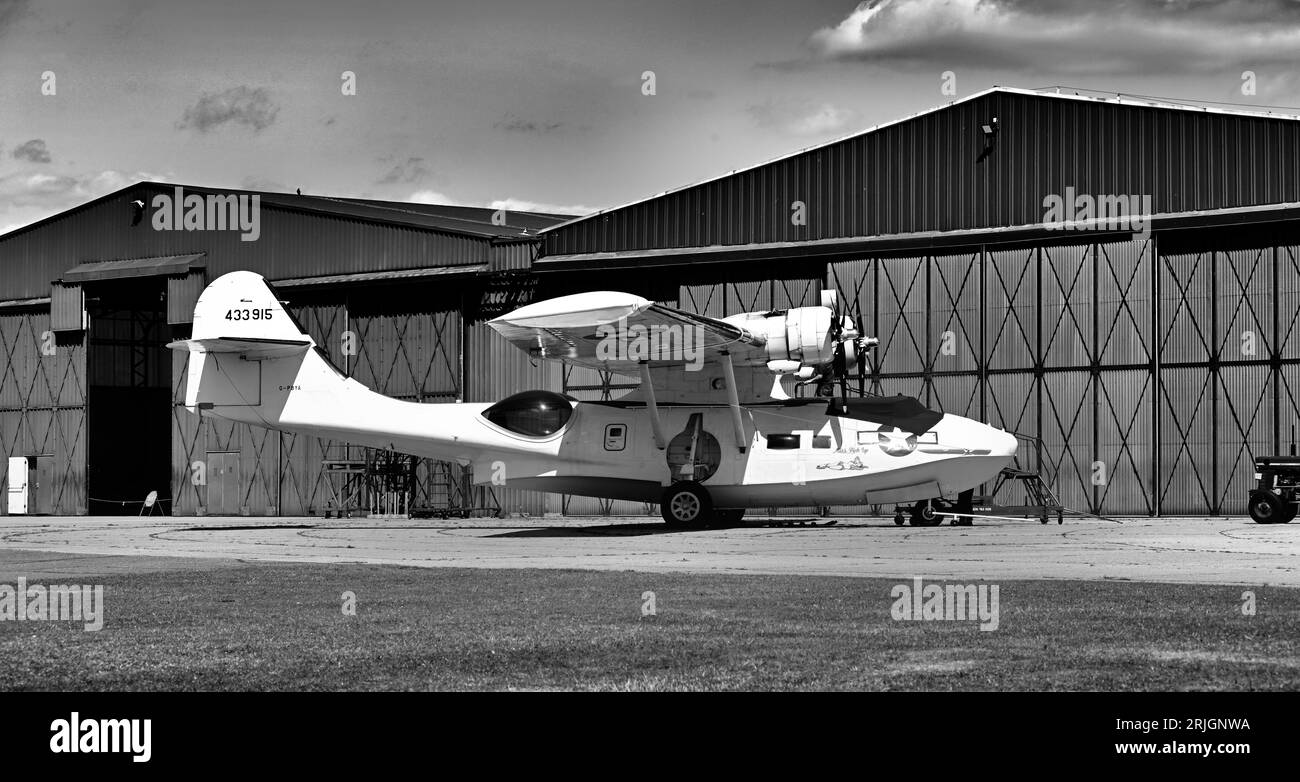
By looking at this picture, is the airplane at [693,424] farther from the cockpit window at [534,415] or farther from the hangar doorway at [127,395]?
the hangar doorway at [127,395]

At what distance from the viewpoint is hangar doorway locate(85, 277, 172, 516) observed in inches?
2324

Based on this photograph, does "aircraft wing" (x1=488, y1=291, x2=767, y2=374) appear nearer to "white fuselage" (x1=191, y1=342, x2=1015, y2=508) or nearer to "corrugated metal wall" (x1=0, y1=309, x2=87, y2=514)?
"white fuselage" (x1=191, y1=342, x2=1015, y2=508)

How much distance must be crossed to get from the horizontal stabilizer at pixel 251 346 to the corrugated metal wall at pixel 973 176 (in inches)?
601

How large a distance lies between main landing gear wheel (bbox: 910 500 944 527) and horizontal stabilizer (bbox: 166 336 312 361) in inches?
669

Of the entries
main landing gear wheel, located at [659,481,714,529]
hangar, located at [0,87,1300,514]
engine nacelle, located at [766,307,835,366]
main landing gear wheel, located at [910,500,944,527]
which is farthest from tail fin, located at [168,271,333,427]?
main landing gear wheel, located at [910,500,944,527]

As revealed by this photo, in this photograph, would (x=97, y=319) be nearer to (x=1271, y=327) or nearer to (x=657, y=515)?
(x=657, y=515)

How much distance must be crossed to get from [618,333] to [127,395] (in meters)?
39.7

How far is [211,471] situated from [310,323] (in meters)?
7.70

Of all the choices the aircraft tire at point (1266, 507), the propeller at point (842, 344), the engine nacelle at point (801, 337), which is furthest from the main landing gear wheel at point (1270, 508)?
the engine nacelle at point (801, 337)

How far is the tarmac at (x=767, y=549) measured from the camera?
65.1 ft

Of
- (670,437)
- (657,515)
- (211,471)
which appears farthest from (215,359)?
(211,471)

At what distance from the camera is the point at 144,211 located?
58312mm

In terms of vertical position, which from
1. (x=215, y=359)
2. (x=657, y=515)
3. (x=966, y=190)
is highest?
(x=966, y=190)

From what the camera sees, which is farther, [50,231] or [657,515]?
[50,231]
